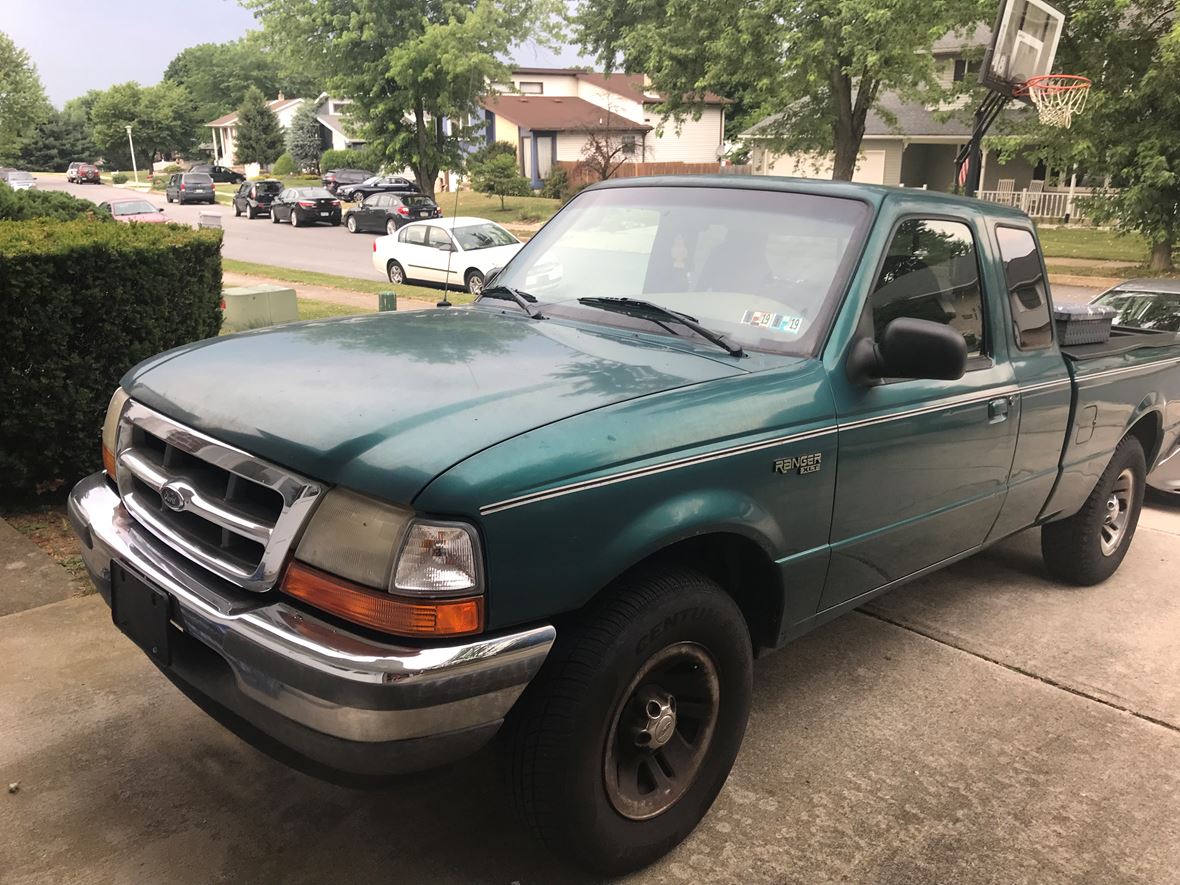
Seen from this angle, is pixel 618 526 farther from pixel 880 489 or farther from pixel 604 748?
pixel 880 489

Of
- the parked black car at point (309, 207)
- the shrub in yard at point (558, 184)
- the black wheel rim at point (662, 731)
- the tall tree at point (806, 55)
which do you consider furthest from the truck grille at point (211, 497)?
the shrub in yard at point (558, 184)

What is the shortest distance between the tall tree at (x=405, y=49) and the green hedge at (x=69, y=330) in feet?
92.9

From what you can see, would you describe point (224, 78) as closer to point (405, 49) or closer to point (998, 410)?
point (405, 49)

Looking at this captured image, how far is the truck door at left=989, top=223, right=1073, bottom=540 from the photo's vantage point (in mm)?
3898

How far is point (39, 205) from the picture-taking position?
945cm

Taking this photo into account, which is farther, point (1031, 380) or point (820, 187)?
point (1031, 380)

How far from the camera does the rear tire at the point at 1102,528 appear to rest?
15.8ft

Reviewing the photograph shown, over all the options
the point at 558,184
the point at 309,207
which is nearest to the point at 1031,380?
the point at 309,207

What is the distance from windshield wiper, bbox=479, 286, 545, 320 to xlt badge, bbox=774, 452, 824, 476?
3.88 feet

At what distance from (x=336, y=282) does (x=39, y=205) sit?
31.3 feet

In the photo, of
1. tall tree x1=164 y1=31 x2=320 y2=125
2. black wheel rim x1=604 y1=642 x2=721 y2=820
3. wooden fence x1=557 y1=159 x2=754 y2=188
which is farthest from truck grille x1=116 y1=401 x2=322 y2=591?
tall tree x1=164 y1=31 x2=320 y2=125

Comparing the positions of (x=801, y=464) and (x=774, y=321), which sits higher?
(x=774, y=321)

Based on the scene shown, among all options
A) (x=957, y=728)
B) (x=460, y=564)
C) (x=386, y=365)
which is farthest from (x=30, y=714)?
(x=957, y=728)

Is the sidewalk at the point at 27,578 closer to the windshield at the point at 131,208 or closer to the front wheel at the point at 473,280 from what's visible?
the front wheel at the point at 473,280
